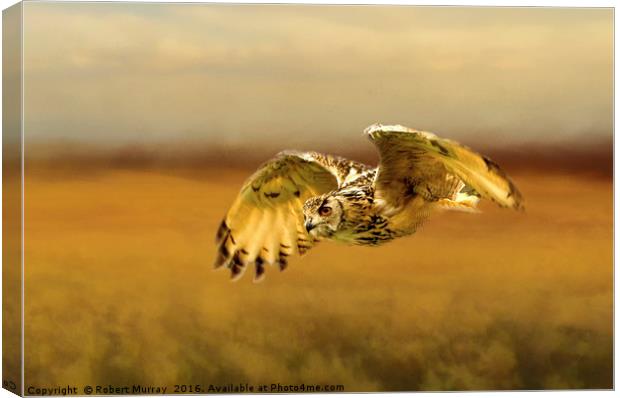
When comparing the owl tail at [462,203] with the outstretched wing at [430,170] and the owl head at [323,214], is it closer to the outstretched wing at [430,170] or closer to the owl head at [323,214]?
the outstretched wing at [430,170]

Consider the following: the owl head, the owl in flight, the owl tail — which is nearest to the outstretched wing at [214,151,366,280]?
the owl in flight

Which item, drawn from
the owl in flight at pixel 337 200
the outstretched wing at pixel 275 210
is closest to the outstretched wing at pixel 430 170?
the owl in flight at pixel 337 200

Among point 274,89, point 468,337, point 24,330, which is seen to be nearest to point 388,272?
point 468,337

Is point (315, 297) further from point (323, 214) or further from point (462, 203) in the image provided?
point (462, 203)

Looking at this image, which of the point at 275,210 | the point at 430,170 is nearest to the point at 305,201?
the point at 275,210

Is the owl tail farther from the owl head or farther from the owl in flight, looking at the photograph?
the owl head
